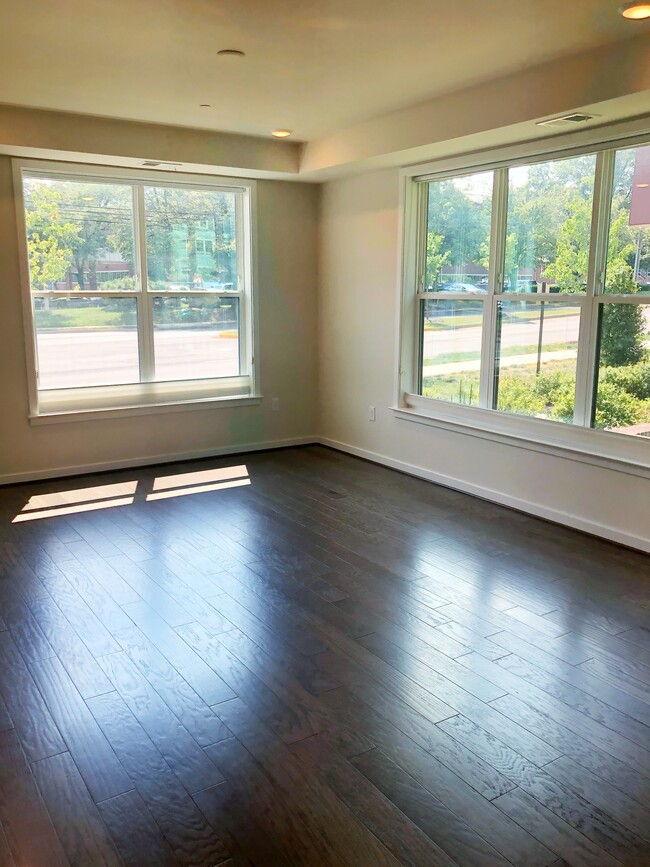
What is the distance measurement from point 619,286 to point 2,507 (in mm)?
4020

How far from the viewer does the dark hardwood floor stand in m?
1.88

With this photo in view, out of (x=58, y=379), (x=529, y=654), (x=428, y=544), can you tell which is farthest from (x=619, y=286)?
(x=58, y=379)

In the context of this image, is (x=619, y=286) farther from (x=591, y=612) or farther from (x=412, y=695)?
(x=412, y=695)

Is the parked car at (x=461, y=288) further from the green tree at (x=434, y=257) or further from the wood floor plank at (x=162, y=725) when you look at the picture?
the wood floor plank at (x=162, y=725)

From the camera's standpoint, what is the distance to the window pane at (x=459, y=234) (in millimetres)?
4719

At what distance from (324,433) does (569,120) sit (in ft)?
11.4

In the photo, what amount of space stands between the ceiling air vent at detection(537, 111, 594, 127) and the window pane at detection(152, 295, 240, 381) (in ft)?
9.91

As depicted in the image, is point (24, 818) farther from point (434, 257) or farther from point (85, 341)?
point (434, 257)

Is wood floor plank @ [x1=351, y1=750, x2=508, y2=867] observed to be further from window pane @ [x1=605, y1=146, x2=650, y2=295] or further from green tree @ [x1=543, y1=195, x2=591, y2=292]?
green tree @ [x1=543, y1=195, x2=591, y2=292]

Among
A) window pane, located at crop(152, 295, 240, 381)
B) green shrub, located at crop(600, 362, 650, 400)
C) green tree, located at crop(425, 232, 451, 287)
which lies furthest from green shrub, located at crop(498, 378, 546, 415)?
window pane, located at crop(152, 295, 240, 381)

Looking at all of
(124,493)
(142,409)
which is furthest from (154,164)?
(124,493)

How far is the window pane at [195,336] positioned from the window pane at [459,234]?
177cm

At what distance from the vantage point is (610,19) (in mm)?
2914

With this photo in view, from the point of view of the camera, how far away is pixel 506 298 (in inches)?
181
